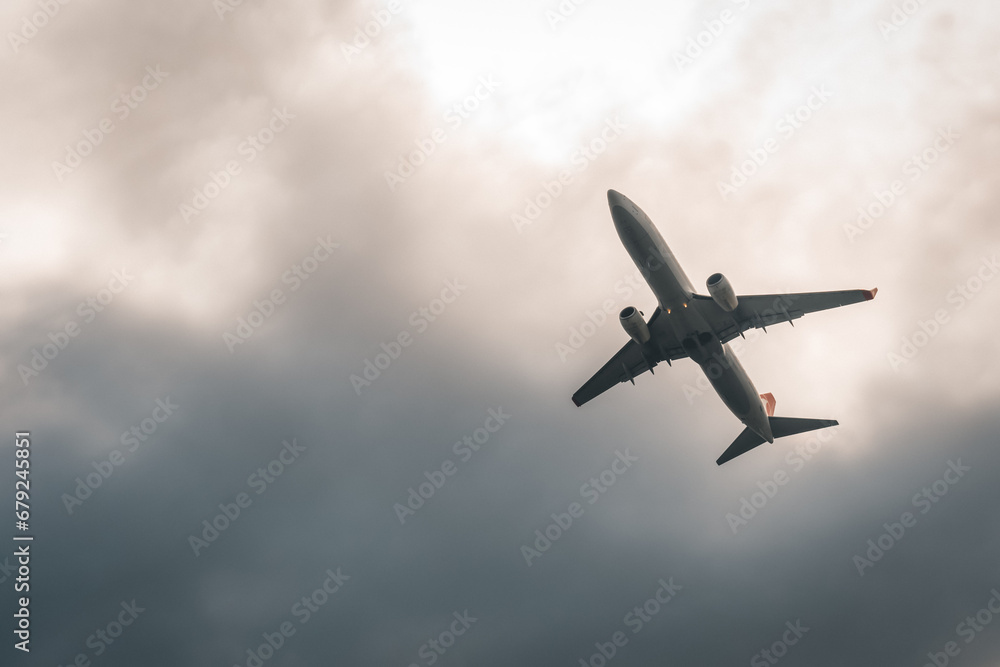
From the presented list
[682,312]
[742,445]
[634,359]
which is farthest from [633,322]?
[742,445]

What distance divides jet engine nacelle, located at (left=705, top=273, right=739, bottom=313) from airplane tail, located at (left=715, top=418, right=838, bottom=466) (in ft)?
54.3

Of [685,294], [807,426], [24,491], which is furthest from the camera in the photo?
[807,426]

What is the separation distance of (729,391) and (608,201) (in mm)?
20168

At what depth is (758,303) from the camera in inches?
2672

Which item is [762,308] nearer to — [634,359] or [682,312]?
[682,312]

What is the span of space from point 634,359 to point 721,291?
15344 millimetres

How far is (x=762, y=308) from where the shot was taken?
2680 inches

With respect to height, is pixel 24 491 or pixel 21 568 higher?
pixel 24 491

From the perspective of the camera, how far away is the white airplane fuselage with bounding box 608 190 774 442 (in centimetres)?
6178

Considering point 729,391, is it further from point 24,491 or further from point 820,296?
point 24,491

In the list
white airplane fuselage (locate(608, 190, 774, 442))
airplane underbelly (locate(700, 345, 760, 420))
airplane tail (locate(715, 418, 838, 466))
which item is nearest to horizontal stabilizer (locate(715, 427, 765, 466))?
airplane tail (locate(715, 418, 838, 466))

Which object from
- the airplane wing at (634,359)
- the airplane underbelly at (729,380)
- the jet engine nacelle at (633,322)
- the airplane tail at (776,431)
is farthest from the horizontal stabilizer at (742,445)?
the jet engine nacelle at (633,322)

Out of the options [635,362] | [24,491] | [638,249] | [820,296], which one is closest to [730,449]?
[635,362]

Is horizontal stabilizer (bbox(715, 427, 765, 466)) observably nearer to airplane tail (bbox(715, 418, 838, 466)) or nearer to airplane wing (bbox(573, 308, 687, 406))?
airplane tail (bbox(715, 418, 838, 466))
